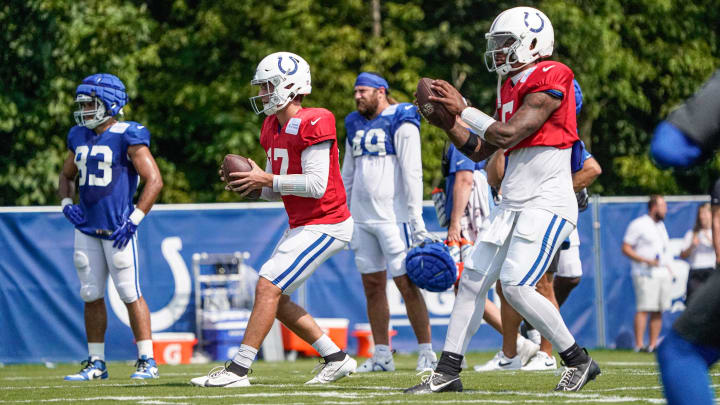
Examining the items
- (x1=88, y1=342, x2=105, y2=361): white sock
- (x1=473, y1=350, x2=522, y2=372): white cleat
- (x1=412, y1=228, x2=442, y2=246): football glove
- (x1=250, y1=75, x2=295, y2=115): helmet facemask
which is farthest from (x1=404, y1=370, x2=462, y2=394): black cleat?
(x1=88, y1=342, x2=105, y2=361): white sock

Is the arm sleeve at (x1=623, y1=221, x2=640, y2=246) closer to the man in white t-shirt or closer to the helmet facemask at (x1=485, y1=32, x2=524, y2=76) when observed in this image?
the man in white t-shirt

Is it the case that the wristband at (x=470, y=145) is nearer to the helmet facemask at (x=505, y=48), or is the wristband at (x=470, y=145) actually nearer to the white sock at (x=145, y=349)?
the helmet facemask at (x=505, y=48)

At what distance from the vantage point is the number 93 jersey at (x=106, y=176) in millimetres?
7688

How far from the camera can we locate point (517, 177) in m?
5.50

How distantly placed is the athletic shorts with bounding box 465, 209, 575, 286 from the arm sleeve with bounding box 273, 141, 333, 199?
110 centimetres

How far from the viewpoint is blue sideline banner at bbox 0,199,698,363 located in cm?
1096

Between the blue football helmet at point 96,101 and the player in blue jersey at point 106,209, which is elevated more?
the blue football helmet at point 96,101

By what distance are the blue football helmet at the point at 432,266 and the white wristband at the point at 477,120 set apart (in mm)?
2017

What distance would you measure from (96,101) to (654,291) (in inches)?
270

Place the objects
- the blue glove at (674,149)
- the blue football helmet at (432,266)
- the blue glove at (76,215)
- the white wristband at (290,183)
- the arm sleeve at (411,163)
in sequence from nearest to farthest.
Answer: the blue glove at (674,149) < the white wristband at (290,183) < the blue football helmet at (432,266) < the blue glove at (76,215) < the arm sleeve at (411,163)

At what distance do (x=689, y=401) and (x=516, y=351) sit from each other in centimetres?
466

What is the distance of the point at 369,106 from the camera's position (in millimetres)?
8227

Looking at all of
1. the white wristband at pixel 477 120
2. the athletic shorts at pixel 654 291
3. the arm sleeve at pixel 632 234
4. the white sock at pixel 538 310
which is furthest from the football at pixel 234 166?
the athletic shorts at pixel 654 291

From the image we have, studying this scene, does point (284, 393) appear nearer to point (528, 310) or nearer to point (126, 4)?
point (528, 310)
